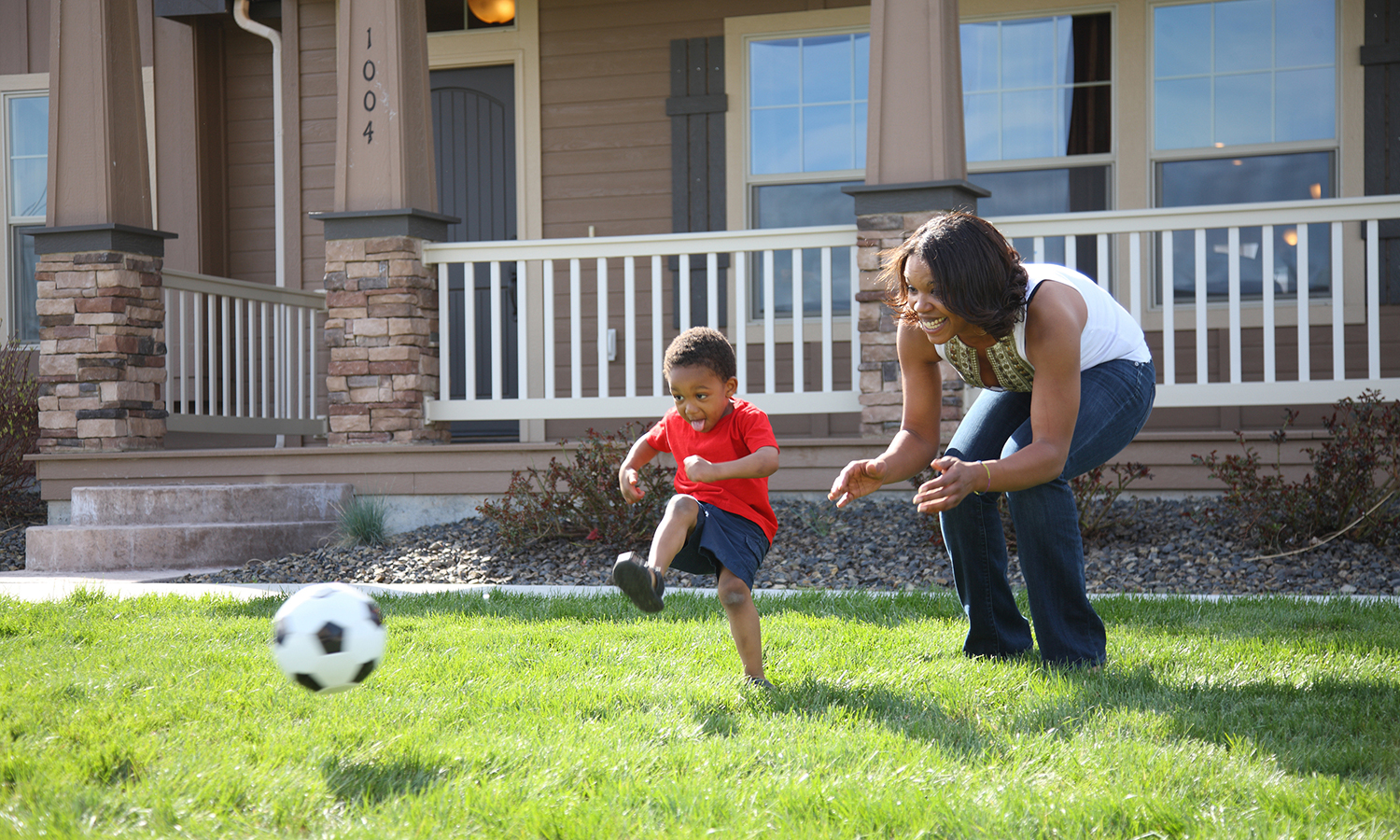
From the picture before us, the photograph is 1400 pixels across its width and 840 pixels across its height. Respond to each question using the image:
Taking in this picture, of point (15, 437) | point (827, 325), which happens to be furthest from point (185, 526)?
point (827, 325)

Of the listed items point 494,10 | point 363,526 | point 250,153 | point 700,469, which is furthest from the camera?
point 250,153

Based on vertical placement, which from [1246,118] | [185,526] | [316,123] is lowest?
[185,526]

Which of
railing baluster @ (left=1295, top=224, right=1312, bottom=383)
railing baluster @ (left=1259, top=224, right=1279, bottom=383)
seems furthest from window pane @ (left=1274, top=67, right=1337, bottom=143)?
railing baluster @ (left=1259, top=224, right=1279, bottom=383)

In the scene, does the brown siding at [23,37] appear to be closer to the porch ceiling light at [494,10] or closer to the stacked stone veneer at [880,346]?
the porch ceiling light at [494,10]

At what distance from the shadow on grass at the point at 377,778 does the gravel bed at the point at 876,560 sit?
103 inches

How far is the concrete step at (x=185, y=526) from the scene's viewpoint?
6.03 m

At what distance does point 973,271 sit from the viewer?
266 cm

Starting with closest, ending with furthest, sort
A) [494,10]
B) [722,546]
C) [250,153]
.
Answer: [722,546] < [494,10] < [250,153]

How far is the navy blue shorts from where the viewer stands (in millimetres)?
2947

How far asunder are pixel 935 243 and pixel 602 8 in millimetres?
6203

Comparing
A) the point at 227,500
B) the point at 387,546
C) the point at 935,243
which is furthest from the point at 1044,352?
the point at 227,500

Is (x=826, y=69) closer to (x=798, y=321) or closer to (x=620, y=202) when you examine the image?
(x=620, y=202)

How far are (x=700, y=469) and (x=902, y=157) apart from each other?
375 cm

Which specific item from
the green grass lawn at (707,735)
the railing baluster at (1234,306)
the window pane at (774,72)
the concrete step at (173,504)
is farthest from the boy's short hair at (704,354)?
the window pane at (774,72)
